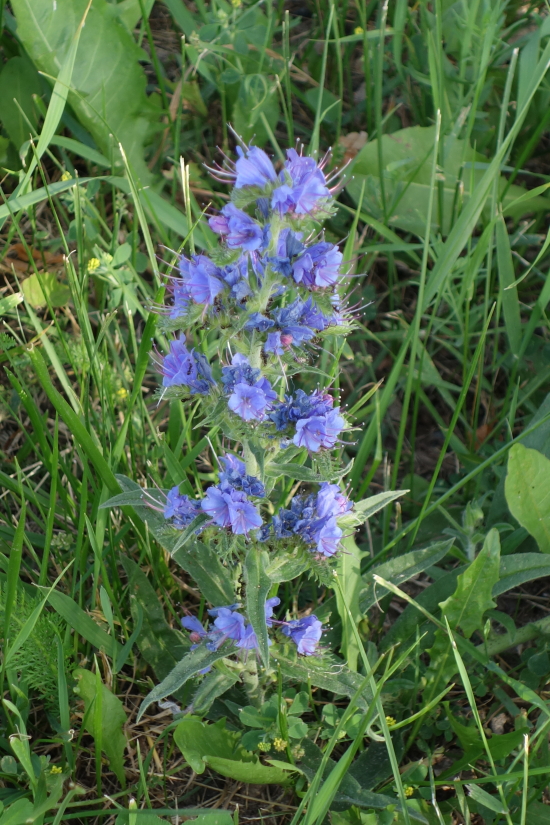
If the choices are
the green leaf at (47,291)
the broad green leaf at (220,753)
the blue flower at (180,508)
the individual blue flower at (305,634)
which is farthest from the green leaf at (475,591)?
the green leaf at (47,291)

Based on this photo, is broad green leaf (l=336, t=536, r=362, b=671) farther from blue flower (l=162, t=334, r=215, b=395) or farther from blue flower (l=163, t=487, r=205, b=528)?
blue flower (l=162, t=334, r=215, b=395)

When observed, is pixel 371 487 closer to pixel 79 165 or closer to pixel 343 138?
pixel 343 138

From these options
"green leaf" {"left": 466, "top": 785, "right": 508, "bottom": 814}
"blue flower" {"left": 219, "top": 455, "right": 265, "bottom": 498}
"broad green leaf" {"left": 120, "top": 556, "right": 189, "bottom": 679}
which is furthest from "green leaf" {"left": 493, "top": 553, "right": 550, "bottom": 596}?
"broad green leaf" {"left": 120, "top": 556, "right": 189, "bottom": 679}

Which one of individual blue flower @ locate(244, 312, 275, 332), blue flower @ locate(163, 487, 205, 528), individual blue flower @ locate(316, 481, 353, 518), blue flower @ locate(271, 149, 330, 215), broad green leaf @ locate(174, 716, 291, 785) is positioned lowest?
broad green leaf @ locate(174, 716, 291, 785)

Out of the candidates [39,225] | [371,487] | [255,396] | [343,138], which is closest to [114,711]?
[255,396]

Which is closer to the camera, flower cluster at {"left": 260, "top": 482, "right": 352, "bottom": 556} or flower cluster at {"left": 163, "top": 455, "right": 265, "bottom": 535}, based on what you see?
flower cluster at {"left": 163, "top": 455, "right": 265, "bottom": 535}

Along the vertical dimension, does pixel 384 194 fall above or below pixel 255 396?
below

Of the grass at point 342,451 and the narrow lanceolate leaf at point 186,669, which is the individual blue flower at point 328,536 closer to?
the grass at point 342,451

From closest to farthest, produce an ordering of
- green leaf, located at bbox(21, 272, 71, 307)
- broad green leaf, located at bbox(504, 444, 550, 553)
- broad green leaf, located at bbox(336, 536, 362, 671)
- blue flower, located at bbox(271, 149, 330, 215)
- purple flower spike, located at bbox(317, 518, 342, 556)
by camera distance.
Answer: blue flower, located at bbox(271, 149, 330, 215) < purple flower spike, located at bbox(317, 518, 342, 556) < broad green leaf, located at bbox(336, 536, 362, 671) < broad green leaf, located at bbox(504, 444, 550, 553) < green leaf, located at bbox(21, 272, 71, 307)
